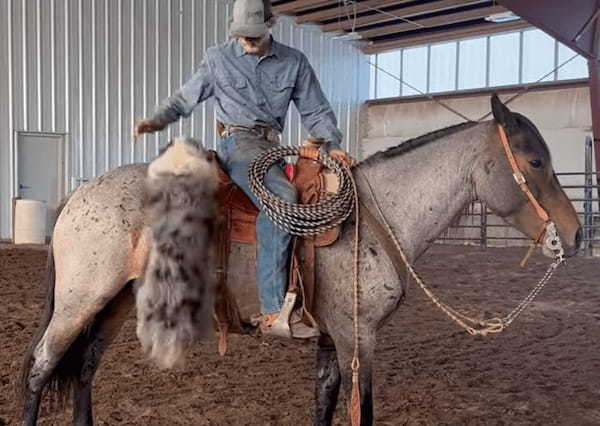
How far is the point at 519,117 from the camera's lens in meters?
2.78

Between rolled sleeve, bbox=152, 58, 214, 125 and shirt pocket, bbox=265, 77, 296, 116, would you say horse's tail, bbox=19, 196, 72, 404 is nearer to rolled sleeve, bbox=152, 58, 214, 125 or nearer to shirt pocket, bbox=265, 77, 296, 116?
rolled sleeve, bbox=152, 58, 214, 125

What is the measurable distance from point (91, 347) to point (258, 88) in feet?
4.65

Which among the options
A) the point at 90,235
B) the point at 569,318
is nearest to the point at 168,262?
the point at 90,235

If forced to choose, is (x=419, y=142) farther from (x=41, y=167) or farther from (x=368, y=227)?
(x=41, y=167)

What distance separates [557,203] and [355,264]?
85cm

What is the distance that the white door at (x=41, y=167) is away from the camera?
14.0m

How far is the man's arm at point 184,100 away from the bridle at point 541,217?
132 centimetres

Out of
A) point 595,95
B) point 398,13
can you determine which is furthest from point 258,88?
point 398,13

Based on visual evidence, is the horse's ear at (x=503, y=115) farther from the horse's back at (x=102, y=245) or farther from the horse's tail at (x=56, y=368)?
the horse's tail at (x=56, y=368)

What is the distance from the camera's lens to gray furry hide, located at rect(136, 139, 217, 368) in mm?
2678

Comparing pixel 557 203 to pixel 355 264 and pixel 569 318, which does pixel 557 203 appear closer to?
pixel 355 264

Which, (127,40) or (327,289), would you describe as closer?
(327,289)

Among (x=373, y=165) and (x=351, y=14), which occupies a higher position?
(x=351, y=14)

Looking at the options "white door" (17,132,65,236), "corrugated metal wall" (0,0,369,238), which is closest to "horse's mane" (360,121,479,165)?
"white door" (17,132,65,236)
